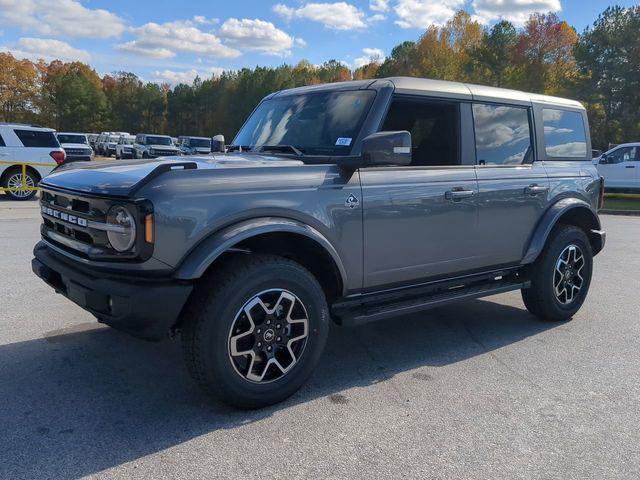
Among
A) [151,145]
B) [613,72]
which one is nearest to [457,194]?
[151,145]

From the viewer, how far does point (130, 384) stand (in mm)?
3748

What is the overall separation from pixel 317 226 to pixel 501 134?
2.25 meters

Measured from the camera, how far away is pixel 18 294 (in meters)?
5.77

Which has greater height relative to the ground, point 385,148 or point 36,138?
point 36,138

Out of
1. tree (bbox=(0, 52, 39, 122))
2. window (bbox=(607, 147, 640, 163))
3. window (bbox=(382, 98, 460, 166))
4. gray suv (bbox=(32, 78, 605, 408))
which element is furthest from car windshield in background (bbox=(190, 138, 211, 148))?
tree (bbox=(0, 52, 39, 122))

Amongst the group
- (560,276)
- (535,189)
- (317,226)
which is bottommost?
(560,276)

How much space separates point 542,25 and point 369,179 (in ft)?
147

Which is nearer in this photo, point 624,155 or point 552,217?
point 552,217

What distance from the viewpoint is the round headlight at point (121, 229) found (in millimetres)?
3072

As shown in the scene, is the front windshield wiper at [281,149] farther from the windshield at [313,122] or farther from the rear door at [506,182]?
the rear door at [506,182]

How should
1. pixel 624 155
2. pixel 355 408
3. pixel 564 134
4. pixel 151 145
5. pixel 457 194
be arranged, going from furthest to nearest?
pixel 151 145
pixel 624 155
pixel 564 134
pixel 457 194
pixel 355 408

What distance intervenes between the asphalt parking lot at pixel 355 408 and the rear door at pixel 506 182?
2.80ft

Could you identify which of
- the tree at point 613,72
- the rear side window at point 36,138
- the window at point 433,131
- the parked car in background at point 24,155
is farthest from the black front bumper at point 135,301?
the tree at point 613,72

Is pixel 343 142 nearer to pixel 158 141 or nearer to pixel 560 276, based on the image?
pixel 560 276
